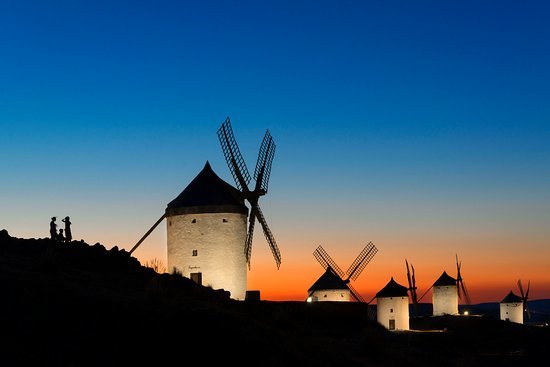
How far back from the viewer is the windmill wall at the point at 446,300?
70.9 metres

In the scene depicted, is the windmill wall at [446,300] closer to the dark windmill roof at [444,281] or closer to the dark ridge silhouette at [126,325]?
the dark windmill roof at [444,281]

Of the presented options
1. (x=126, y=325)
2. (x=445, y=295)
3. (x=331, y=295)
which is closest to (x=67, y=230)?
(x=126, y=325)

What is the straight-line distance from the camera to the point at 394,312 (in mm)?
57438

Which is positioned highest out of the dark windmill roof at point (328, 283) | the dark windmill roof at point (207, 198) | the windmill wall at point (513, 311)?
the dark windmill roof at point (207, 198)

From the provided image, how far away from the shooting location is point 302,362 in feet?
64.9

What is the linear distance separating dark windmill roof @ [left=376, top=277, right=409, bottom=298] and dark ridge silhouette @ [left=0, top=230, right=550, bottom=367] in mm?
29521

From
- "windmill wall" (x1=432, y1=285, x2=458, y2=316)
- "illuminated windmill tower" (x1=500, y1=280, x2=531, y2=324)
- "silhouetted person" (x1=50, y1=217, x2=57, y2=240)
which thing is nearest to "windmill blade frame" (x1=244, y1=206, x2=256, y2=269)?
"silhouetted person" (x1=50, y1=217, x2=57, y2=240)

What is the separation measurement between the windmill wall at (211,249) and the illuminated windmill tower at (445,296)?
39.0 m

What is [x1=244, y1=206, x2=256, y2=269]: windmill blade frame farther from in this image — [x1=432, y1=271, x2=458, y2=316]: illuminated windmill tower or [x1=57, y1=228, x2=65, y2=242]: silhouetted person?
[x1=432, y1=271, x2=458, y2=316]: illuminated windmill tower

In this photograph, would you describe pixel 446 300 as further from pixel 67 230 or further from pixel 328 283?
pixel 67 230

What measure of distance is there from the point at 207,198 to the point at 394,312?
1021 inches

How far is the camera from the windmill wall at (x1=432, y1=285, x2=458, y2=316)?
70.9 m

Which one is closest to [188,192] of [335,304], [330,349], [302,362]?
[335,304]

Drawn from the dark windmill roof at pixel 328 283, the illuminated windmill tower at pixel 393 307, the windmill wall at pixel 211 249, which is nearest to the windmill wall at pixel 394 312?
the illuminated windmill tower at pixel 393 307
